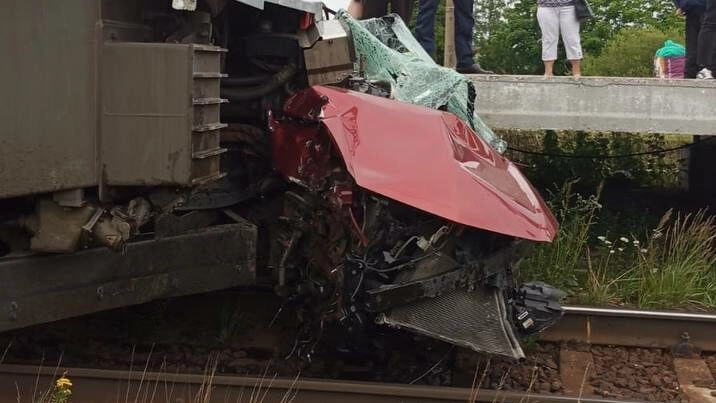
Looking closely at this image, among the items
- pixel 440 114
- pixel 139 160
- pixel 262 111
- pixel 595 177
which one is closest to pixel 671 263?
pixel 595 177

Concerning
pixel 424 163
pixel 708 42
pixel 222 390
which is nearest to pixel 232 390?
pixel 222 390

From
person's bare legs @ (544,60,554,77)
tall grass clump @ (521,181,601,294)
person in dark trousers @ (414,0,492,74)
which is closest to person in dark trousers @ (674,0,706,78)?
person's bare legs @ (544,60,554,77)

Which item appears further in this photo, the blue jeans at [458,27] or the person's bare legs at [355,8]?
the blue jeans at [458,27]

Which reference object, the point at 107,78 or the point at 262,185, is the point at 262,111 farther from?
the point at 107,78

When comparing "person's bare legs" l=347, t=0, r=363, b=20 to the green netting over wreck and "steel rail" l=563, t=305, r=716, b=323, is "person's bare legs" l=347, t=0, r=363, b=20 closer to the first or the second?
the green netting over wreck

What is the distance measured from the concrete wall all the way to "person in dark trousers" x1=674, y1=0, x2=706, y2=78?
1.22 metres

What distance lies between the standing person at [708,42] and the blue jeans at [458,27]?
6.68 feet

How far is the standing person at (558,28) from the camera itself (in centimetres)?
775

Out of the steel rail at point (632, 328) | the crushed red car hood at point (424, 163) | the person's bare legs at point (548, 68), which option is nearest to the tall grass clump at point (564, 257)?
the steel rail at point (632, 328)

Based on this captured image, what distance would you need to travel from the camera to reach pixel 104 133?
374cm

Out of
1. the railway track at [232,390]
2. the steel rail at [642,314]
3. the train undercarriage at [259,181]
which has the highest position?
the train undercarriage at [259,181]

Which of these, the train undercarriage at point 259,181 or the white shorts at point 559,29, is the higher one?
the white shorts at point 559,29

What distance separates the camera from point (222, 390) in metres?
4.38

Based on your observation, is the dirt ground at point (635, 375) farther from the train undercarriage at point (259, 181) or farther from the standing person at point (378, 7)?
the standing person at point (378, 7)
